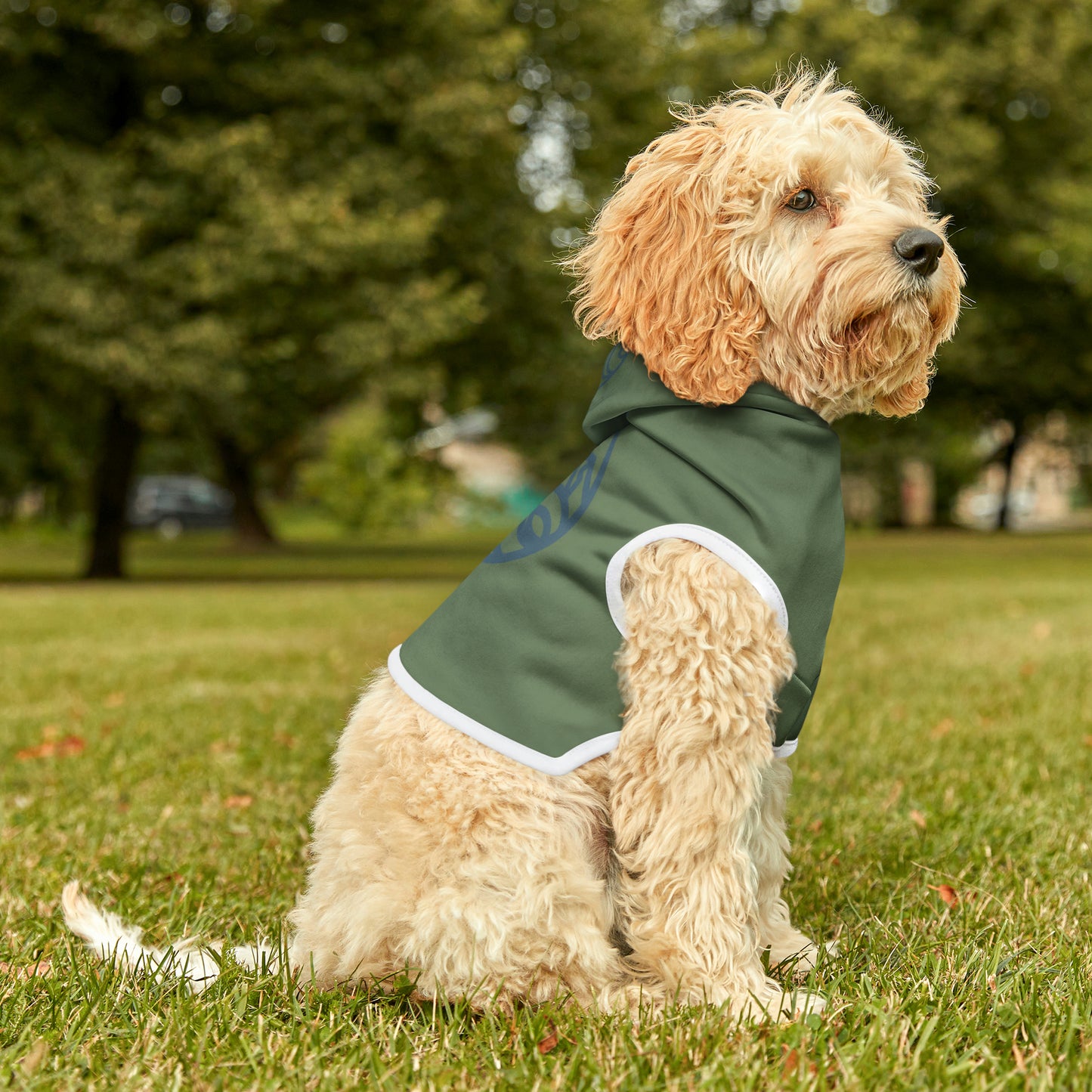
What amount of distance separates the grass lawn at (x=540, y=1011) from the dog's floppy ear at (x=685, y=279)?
1.51 metres

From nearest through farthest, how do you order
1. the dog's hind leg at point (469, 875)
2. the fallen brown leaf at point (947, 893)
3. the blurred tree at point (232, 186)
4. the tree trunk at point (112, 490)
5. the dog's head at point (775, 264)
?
the dog's hind leg at point (469, 875)
the dog's head at point (775, 264)
the fallen brown leaf at point (947, 893)
the blurred tree at point (232, 186)
the tree trunk at point (112, 490)

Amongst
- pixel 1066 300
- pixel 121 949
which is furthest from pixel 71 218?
pixel 1066 300

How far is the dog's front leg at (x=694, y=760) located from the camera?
103 inches

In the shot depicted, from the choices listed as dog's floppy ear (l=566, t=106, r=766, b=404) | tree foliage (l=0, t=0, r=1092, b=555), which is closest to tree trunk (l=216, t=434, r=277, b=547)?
tree foliage (l=0, t=0, r=1092, b=555)

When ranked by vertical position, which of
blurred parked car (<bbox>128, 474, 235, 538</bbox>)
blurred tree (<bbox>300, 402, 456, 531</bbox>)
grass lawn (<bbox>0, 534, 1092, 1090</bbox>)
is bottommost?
blurred parked car (<bbox>128, 474, 235, 538</bbox>)

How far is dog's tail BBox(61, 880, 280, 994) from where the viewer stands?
2.96 m

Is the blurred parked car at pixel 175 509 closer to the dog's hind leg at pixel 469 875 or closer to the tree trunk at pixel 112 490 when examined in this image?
the tree trunk at pixel 112 490

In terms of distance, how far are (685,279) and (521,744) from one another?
3.89 ft

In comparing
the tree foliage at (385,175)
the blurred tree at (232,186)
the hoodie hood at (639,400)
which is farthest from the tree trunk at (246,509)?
the hoodie hood at (639,400)

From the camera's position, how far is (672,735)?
2.62 metres

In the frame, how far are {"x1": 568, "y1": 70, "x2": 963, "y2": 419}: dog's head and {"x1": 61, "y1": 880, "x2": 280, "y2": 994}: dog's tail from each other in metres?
1.89

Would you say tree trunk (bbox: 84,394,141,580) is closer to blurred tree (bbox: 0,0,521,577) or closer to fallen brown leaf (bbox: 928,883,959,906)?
blurred tree (bbox: 0,0,521,577)

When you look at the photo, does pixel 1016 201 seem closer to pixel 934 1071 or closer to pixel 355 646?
pixel 355 646

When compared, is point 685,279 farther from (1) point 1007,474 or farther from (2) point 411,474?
(1) point 1007,474
